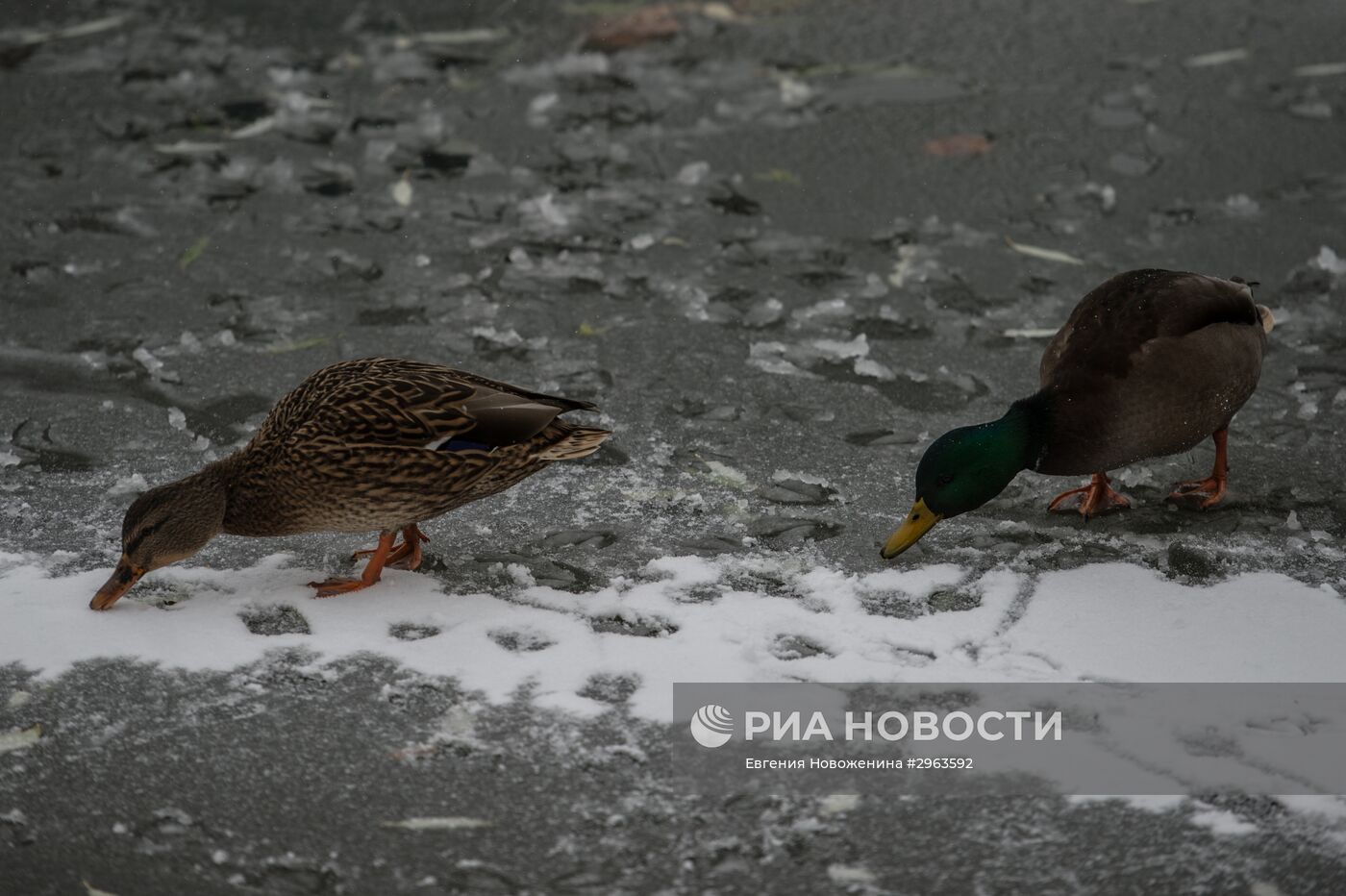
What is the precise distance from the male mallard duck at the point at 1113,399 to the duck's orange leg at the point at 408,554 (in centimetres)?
115

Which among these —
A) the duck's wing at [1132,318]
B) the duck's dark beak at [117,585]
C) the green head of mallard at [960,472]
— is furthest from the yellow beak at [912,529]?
the duck's dark beak at [117,585]

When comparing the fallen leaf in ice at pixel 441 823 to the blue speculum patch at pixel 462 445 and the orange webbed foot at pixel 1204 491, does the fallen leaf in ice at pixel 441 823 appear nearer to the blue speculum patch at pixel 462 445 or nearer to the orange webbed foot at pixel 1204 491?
the blue speculum patch at pixel 462 445

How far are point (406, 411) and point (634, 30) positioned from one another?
4.38m

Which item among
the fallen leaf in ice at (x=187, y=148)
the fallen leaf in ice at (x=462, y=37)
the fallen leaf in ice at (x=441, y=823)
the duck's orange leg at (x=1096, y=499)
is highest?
the fallen leaf in ice at (x=462, y=37)

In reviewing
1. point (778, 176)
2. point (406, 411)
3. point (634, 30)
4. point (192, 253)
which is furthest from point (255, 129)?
point (406, 411)

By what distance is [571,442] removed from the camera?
3.67 m

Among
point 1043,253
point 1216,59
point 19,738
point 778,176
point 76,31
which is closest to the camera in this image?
point 19,738

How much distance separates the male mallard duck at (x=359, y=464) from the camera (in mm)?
3430

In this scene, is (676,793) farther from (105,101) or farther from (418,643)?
(105,101)

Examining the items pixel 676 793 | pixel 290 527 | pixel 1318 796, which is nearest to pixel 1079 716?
pixel 1318 796

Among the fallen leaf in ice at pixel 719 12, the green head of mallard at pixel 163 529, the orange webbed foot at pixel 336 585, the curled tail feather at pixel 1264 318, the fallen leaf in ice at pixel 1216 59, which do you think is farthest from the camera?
the fallen leaf in ice at pixel 719 12

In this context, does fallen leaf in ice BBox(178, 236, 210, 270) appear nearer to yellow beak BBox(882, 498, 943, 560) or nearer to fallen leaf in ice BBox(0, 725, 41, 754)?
fallen leaf in ice BBox(0, 725, 41, 754)

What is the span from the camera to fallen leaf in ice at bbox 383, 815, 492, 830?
279 cm

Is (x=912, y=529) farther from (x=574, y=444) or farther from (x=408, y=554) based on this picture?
(x=408, y=554)
